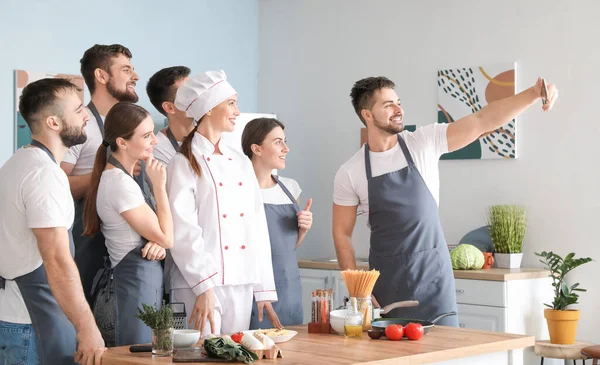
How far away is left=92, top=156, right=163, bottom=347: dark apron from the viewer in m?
3.11

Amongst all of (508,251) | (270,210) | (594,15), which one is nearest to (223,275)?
(270,210)

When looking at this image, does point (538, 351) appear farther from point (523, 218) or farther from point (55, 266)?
point (55, 266)

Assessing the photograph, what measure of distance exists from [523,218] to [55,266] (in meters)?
3.50

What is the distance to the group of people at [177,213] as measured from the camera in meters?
2.77

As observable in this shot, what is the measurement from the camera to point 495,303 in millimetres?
5035

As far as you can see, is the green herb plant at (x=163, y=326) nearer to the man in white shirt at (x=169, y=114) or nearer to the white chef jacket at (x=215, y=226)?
the white chef jacket at (x=215, y=226)

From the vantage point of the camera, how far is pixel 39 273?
9.14ft

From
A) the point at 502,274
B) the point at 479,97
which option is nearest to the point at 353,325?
the point at 502,274

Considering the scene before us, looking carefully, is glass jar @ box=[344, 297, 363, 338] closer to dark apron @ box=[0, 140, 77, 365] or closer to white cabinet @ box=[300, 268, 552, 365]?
dark apron @ box=[0, 140, 77, 365]

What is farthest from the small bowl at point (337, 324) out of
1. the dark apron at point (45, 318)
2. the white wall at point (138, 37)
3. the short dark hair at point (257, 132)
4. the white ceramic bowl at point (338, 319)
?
the white wall at point (138, 37)

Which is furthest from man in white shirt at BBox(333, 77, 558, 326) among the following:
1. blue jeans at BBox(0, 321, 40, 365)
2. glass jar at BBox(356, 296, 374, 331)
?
blue jeans at BBox(0, 321, 40, 365)

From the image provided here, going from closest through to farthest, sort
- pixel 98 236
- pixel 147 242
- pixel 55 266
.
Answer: pixel 55 266 → pixel 147 242 → pixel 98 236

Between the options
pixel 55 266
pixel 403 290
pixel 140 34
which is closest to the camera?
pixel 55 266

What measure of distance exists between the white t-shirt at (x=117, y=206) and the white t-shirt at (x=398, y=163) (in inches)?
41.6
